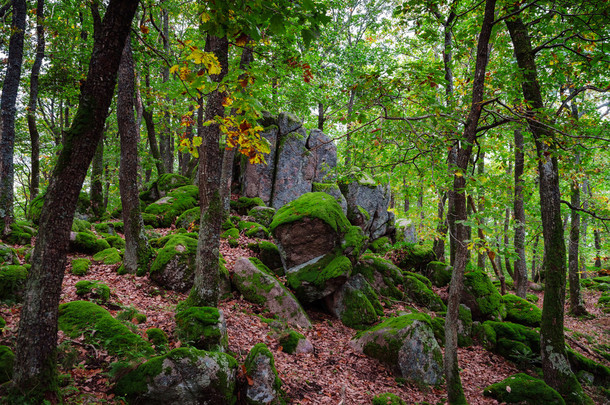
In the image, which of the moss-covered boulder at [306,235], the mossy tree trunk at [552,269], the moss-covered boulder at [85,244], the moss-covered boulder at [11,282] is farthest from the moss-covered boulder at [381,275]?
the moss-covered boulder at [11,282]

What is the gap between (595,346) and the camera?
1102cm

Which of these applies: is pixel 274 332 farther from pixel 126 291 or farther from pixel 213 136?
pixel 213 136

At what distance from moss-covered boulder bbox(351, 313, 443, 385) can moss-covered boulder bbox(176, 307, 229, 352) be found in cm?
398

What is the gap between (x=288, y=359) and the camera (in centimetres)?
689

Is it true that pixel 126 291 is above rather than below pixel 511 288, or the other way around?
above

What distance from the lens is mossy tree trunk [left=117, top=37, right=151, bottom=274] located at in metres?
8.20

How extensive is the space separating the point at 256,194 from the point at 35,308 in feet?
41.1

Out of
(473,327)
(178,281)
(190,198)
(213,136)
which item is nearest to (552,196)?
(473,327)

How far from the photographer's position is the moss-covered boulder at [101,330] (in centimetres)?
490

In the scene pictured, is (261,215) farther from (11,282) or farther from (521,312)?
(521,312)

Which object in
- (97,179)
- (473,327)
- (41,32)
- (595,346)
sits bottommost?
(595,346)

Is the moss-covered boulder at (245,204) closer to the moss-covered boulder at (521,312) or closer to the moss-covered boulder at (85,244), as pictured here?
the moss-covered boulder at (85,244)

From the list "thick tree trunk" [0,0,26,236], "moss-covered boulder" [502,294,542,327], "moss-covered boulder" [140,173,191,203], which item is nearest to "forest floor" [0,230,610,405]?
"moss-covered boulder" [502,294,542,327]

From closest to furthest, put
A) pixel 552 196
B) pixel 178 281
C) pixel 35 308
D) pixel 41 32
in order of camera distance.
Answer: pixel 35 308 < pixel 552 196 < pixel 178 281 < pixel 41 32
